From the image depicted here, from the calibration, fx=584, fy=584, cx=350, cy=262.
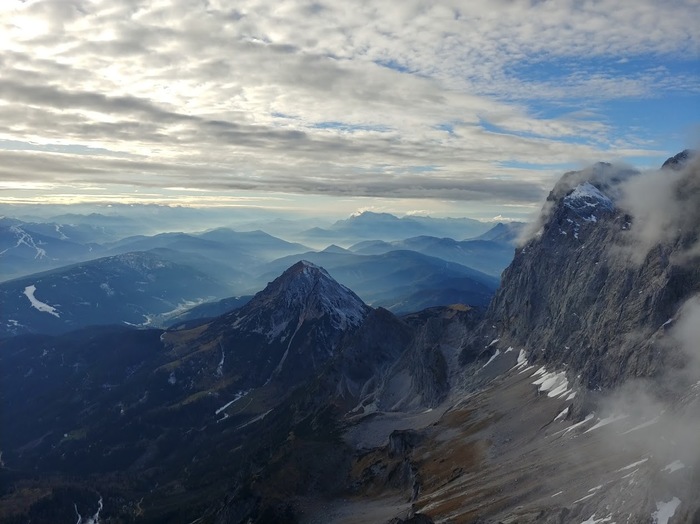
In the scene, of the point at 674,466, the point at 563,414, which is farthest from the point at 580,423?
the point at 674,466

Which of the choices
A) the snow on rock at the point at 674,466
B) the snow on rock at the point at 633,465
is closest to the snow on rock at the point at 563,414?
A: the snow on rock at the point at 633,465

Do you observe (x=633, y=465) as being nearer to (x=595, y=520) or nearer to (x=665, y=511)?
(x=595, y=520)

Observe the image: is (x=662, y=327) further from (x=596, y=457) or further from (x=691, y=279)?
(x=596, y=457)

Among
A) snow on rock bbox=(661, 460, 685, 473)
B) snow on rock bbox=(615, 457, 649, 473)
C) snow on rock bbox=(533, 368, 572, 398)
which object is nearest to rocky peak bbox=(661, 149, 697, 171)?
snow on rock bbox=(533, 368, 572, 398)

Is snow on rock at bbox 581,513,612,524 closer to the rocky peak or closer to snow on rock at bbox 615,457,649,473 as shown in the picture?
snow on rock at bbox 615,457,649,473

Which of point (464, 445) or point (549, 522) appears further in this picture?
point (464, 445)

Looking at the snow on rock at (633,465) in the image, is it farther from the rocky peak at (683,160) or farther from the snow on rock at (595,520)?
the rocky peak at (683,160)

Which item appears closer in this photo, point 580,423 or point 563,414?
point 580,423

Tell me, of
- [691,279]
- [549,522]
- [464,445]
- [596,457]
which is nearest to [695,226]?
[691,279]
